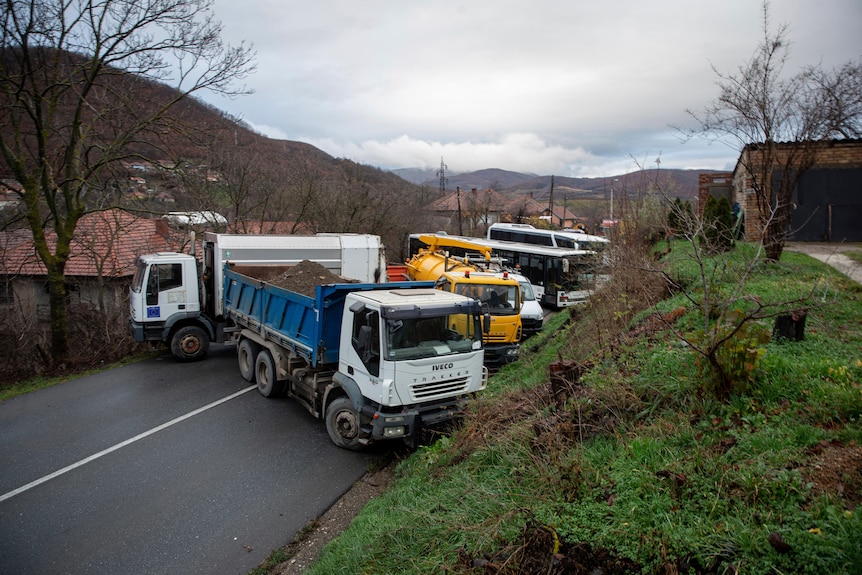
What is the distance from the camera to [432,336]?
735 cm

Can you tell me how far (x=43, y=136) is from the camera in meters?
12.4

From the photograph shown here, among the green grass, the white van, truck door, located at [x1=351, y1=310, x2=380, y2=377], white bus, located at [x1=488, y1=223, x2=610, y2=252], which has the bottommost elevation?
the green grass

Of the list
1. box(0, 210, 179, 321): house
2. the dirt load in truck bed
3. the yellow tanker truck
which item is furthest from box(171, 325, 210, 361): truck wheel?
box(0, 210, 179, 321): house

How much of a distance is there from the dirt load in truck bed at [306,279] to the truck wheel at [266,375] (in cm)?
144

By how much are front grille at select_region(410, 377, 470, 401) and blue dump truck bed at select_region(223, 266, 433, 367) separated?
5.45 ft

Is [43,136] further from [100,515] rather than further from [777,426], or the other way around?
[777,426]

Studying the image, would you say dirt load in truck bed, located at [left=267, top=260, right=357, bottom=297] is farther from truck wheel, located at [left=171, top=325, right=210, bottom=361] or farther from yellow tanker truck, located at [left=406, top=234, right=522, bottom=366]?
truck wheel, located at [left=171, top=325, right=210, bottom=361]

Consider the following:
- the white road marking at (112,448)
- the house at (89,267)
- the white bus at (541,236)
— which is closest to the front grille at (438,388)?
the white road marking at (112,448)

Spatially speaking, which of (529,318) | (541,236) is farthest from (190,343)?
(541,236)

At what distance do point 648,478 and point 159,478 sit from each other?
6210 mm

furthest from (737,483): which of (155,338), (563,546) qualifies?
(155,338)

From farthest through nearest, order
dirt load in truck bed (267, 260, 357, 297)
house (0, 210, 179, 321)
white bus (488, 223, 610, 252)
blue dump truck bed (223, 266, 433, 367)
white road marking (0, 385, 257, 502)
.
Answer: white bus (488, 223, 610, 252)
house (0, 210, 179, 321)
dirt load in truck bed (267, 260, 357, 297)
blue dump truck bed (223, 266, 433, 367)
white road marking (0, 385, 257, 502)

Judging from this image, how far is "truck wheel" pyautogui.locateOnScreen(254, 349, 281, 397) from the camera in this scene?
381 inches

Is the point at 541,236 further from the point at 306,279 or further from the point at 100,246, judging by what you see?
the point at 100,246
